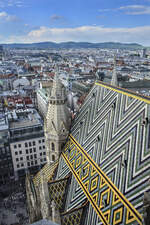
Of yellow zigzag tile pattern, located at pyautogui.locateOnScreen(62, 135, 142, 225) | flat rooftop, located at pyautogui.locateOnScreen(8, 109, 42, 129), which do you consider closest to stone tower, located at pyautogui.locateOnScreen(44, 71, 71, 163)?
yellow zigzag tile pattern, located at pyautogui.locateOnScreen(62, 135, 142, 225)

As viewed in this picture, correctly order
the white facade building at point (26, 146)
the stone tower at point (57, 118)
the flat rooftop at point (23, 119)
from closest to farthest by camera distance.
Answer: the stone tower at point (57, 118) → the white facade building at point (26, 146) → the flat rooftop at point (23, 119)

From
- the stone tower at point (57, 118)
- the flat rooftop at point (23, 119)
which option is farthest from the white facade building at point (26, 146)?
the stone tower at point (57, 118)

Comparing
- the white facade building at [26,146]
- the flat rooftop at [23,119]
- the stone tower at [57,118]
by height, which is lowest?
the white facade building at [26,146]

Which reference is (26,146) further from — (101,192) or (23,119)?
(101,192)

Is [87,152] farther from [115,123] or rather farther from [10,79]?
[10,79]

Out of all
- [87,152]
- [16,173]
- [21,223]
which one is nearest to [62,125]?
[87,152]

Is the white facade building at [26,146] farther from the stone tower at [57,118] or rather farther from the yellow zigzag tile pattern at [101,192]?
the yellow zigzag tile pattern at [101,192]

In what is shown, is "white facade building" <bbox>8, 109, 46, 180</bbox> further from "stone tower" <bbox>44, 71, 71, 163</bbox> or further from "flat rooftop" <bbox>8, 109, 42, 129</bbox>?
"stone tower" <bbox>44, 71, 71, 163</bbox>

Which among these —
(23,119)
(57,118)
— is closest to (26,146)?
(23,119)
